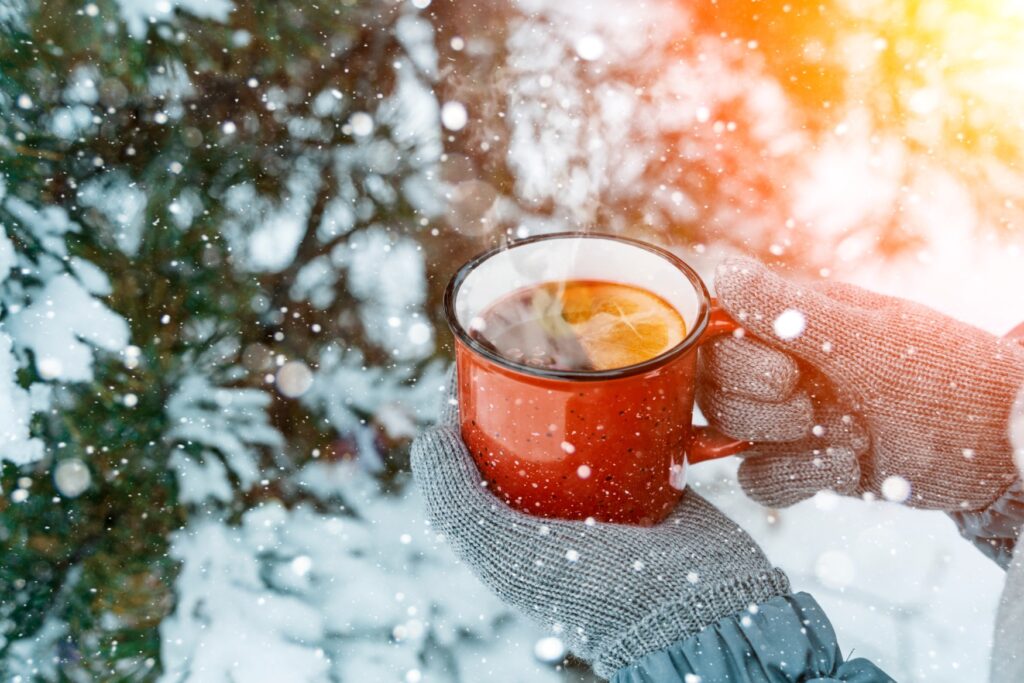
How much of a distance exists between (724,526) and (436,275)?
0.59m

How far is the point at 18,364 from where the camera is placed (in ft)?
3.42

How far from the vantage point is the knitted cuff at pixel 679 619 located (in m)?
0.77

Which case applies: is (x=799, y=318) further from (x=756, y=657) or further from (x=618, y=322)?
(x=756, y=657)

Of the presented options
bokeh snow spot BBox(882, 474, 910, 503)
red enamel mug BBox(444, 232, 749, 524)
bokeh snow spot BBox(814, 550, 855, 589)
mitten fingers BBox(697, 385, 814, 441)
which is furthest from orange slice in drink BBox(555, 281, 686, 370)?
bokeh snow spot BBox(814, 550, 855, 589)

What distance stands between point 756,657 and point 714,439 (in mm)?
233

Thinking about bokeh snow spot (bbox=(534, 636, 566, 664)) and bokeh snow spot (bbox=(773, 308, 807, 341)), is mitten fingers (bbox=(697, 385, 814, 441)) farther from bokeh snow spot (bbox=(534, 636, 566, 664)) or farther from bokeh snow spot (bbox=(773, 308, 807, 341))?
bokeh snow spot (bbox=(534, 636, 566, 664))

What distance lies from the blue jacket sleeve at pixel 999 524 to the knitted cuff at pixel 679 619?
0.39m

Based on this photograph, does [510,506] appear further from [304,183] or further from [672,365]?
[304,183]

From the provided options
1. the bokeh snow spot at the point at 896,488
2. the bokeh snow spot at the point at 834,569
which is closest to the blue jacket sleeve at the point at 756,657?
the bokeh snow spot at the point at 896,488

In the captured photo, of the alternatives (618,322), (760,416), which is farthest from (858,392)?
(618,322)

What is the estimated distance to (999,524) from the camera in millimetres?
1001

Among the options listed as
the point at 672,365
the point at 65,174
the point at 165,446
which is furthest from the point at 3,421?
the point at 672,365

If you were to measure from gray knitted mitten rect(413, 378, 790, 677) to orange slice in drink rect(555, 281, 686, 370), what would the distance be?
0.19 meters

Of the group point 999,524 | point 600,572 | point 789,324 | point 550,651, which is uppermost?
point 789,324
